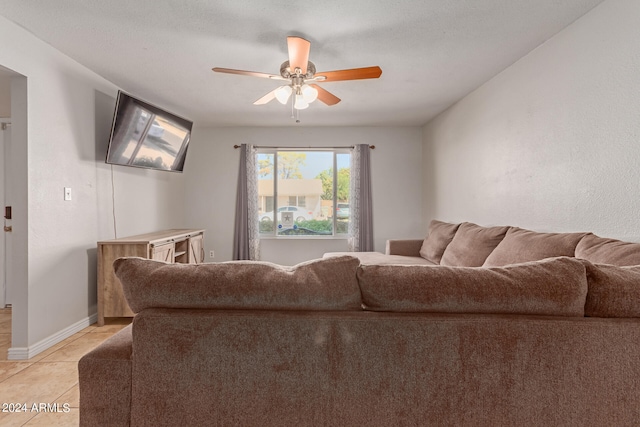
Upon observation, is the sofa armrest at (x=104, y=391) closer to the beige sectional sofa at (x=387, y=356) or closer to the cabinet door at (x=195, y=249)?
the beige sectional sofa at (x=387, y=356)

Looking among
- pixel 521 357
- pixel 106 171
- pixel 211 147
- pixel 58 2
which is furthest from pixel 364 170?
pixel 521 357

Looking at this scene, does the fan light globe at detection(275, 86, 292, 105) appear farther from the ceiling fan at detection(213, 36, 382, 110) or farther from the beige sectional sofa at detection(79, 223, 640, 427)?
the beige sectional sofa at detection(79, 223, 640, 427)

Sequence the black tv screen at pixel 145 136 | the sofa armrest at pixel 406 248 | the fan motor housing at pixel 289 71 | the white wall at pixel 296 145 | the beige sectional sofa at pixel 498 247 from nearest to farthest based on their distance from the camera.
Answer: the beige sectional sofa at pixel 498 247, the fan motor housing at pixel 289 71, the black tv screen at pixel 145 136, the sofa armrest at pixel 406 248, the white wall at pixel 296 145

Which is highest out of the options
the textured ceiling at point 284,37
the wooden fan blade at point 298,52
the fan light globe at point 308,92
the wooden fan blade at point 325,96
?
the textured ceiling at point 284,37

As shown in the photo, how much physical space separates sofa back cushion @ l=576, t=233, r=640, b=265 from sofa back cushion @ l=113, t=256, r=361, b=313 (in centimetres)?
134

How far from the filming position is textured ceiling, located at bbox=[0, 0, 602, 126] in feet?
6.64

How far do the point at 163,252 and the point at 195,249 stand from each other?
38.8 inches

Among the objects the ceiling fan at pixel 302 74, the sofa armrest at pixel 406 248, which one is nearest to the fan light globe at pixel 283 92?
the ceiling fan at pixel 302 74

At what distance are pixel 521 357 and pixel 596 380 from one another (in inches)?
9.4

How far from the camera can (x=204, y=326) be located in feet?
3.38

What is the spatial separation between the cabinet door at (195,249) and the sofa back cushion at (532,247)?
11.1ft

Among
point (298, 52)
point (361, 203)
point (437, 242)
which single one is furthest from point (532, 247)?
point (361, 203)

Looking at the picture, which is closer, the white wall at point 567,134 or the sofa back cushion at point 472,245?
the white wall at point 567,134

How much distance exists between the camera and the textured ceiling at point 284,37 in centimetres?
202
